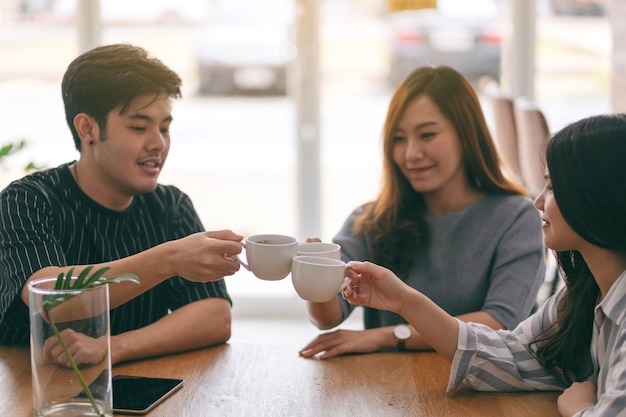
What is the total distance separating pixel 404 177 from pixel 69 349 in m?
1.25

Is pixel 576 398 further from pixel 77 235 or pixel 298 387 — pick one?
pixel 77 235

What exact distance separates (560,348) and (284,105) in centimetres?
282

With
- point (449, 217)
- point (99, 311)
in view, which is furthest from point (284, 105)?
point (99, 311)

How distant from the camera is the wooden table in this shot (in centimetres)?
155

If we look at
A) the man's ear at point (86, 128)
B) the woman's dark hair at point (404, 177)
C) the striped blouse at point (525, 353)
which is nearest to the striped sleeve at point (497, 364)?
the striped blouse at point (525, 353)

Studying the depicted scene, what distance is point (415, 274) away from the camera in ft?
7.73

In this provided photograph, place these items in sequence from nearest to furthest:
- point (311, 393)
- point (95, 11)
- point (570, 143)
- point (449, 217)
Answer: point (570, 143) < point (311, 393) < point (449, 217) < point (95, 11)

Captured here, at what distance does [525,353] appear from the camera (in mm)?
1723

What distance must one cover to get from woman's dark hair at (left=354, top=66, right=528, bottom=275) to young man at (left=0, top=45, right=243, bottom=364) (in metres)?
0.48

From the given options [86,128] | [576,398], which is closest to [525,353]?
[576,398]

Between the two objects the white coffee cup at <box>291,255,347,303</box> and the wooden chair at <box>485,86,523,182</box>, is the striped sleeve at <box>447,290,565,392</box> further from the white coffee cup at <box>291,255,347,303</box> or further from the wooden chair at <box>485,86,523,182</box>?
the wooden chair at <box>485,86,523,182</box>

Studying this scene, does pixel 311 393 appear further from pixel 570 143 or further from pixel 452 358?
pixel 570 143

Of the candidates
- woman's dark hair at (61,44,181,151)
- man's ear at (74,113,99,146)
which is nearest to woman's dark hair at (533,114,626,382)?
woman's dark hair at (61,44,181,151)

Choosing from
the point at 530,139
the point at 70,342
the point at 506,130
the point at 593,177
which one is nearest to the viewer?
the point at 70,342
